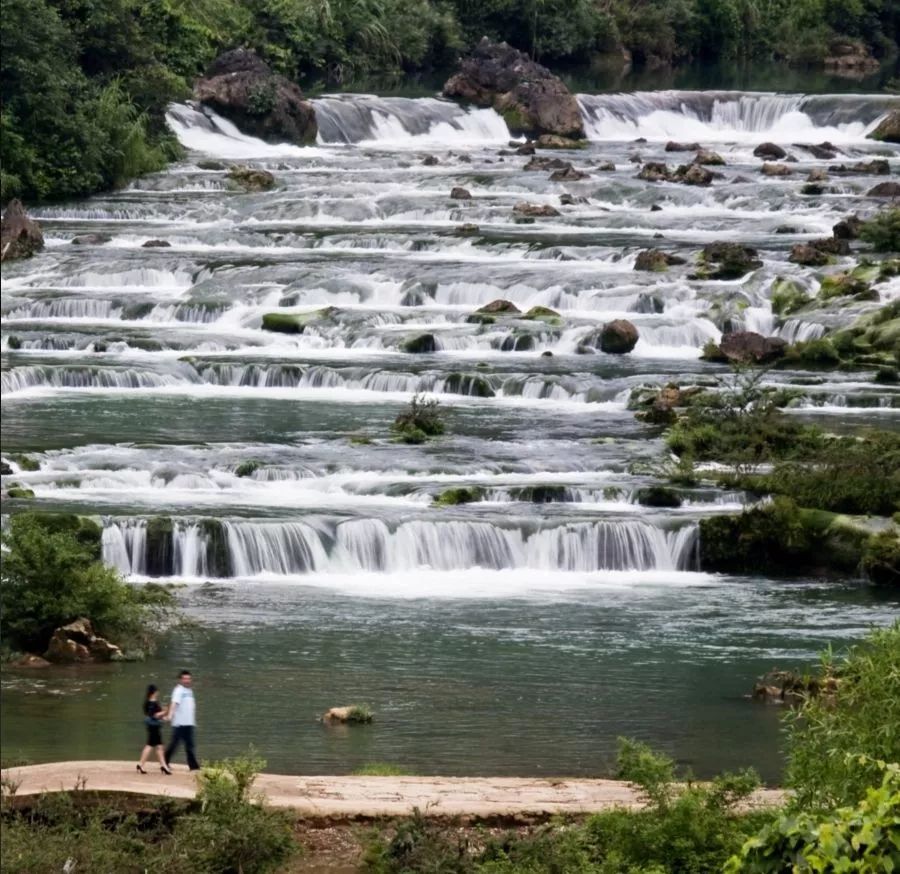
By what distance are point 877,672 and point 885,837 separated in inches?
148

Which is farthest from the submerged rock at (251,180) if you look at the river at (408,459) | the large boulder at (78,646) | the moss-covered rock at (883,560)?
the large boulder at (78,646)

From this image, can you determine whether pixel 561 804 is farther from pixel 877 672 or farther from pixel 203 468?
pixel 203 468

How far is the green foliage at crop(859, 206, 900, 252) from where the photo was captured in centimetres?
4859

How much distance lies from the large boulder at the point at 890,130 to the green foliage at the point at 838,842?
210ft

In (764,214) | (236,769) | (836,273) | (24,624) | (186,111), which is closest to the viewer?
(236,769)

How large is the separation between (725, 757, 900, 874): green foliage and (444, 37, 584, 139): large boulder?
64.8 metres

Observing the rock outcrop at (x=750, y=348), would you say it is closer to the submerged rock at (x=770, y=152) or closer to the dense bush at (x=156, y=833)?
the dense bush at (x=156, y=833)

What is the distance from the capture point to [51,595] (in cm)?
2367

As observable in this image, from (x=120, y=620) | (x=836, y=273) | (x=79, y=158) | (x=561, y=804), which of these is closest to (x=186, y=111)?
(x=79, y=158)

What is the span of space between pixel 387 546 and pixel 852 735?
15314mm

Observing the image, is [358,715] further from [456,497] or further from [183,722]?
[456,497]

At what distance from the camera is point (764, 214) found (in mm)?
55281

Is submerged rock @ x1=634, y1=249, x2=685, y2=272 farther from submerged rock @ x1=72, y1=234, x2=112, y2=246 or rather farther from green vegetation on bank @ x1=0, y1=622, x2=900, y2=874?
green vegetation on bank @ x1=0, y1=622, x2=900, y2=874

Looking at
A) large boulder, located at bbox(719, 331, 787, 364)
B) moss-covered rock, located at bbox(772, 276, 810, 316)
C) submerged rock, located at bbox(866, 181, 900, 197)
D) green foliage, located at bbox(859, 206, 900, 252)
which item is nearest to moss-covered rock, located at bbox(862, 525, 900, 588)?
large boulder, located at bbox(719, 331, 787, 364)
